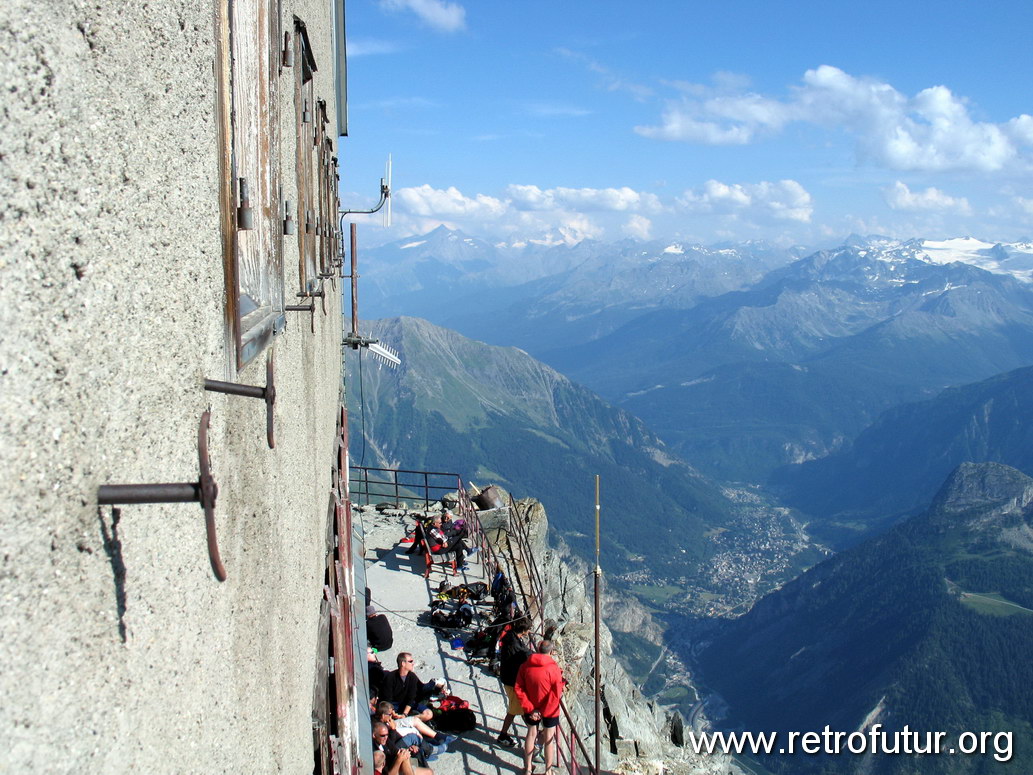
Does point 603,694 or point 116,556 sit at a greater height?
point 116,556

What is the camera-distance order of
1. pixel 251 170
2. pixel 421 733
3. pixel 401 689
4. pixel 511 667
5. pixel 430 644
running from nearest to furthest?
pixel 251 170
pixel 421 733
pixel 401 689
pixel 511 667
pixel 430 644

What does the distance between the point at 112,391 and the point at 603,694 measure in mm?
20700

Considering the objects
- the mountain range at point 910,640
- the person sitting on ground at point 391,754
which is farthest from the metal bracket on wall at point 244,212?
the mountain range at point 910,640

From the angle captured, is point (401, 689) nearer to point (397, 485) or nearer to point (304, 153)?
point (304, 153)

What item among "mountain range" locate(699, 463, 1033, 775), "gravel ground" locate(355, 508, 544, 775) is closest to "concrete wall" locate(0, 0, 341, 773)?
"gravel ground" locate(355, 508, 544, 775)

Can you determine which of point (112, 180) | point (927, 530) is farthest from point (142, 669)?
point (927, 530)

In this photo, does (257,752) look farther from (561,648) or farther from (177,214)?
(561,648)

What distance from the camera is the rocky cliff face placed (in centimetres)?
1684

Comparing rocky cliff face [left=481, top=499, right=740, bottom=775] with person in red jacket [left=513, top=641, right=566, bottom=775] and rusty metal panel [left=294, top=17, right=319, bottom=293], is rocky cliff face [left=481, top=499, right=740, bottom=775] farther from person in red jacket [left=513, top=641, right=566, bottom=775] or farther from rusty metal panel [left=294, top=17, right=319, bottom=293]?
rusty metal panel [left=294, top=17, right=319, bottom=293]

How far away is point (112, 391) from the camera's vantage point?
1.37 metres

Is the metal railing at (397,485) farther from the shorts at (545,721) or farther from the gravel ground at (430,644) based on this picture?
the shorts at (545,721)

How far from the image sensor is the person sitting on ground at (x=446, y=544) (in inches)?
738

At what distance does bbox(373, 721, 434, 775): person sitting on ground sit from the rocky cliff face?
10.00 ft

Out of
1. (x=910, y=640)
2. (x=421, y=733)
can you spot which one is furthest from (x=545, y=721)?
(x=910, y=640)
